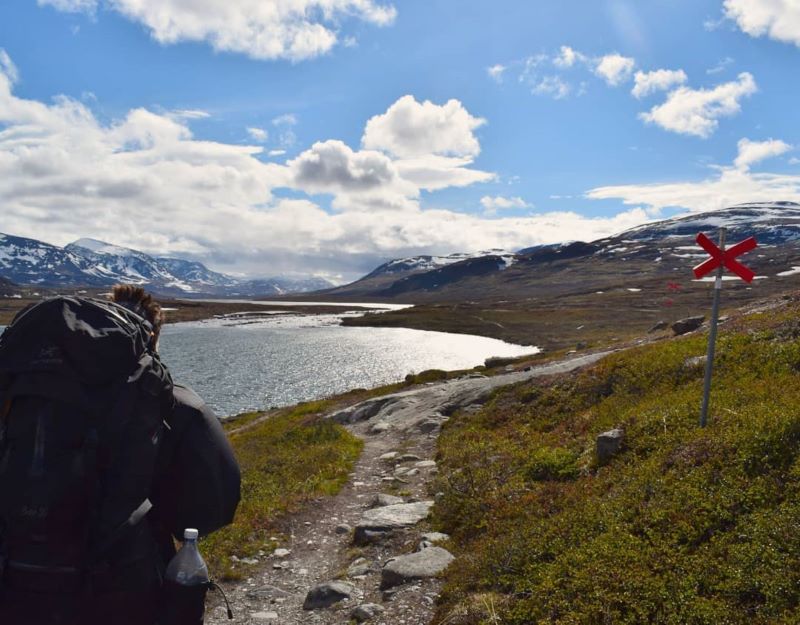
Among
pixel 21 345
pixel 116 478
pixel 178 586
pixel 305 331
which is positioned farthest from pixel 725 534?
pixel 305 331

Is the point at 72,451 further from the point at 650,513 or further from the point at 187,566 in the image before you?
the point at 650,513

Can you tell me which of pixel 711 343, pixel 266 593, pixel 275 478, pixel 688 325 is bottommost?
pixel 275 478

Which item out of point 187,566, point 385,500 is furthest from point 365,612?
point 385,500

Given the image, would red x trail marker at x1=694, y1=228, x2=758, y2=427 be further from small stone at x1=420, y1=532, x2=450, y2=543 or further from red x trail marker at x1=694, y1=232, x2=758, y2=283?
small stone at x1=420, y1=532, x2=450, y2=543

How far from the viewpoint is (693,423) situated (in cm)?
1120

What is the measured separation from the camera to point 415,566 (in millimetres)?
9359

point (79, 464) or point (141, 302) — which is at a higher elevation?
point (141, 302)

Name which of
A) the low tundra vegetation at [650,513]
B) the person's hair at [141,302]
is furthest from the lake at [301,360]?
the person's hair at [141,302]

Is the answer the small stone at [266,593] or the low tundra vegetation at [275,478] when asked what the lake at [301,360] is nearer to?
the low tundra vegetation at [275,478]

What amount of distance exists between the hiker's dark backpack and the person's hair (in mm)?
831

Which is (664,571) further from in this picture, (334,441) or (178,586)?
(334,441)

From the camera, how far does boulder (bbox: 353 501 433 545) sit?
1173 cm

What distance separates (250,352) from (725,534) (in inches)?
3303

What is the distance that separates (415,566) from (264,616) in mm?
2623
